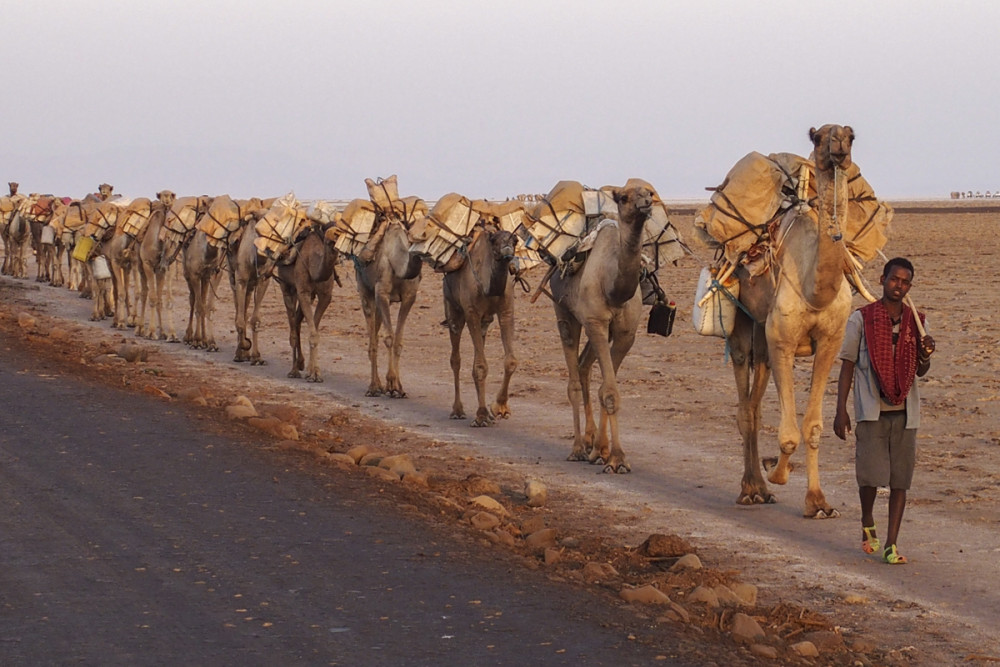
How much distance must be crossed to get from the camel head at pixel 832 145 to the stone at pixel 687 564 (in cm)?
289

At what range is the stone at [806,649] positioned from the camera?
24.6ft

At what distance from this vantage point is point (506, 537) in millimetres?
9867

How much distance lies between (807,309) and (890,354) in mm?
1583

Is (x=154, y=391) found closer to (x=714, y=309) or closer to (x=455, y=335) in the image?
(x=455, y=335)

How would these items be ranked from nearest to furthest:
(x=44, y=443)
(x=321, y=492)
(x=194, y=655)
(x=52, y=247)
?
(x=194, y=655) → (x=321, y=492) → (x=44, y=443) → (x=52, y=247)

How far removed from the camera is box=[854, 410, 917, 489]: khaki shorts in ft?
31.6

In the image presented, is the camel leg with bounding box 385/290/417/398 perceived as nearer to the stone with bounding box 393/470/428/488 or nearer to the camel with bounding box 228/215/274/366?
the camel with bounding box 228/215/274/366

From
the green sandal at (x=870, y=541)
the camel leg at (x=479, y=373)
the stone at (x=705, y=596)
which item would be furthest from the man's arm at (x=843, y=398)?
the camel leg at (x=479, y=373)

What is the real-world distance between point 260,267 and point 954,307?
11361 millimetres

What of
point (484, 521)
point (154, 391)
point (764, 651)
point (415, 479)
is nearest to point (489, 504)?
point (484, 521)

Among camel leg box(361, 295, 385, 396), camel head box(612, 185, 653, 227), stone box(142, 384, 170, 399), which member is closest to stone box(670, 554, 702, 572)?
camel head box(612, 185, 653, 227)

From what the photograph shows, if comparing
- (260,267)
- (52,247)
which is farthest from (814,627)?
(52,247)

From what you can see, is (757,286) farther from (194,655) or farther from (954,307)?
(954,307)

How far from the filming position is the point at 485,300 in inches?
641
